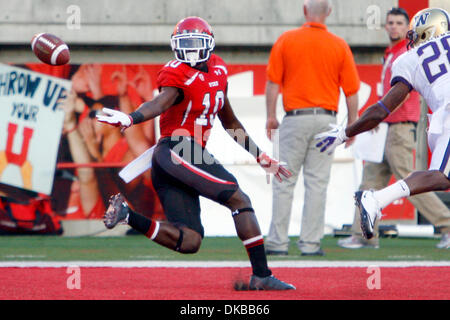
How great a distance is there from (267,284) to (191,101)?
1174mm

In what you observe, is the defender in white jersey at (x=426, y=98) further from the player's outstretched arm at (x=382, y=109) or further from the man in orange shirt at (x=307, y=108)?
the man in orange shirt at (x=307, y=108)

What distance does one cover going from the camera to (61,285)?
567cm

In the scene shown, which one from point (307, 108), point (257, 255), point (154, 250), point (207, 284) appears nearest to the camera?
point (257, 255)

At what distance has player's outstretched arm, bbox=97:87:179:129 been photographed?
16.7 ft

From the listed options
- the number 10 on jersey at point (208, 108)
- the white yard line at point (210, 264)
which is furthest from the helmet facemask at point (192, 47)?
the white yard line at point (210, 264)

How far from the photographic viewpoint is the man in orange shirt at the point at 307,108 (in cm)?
787

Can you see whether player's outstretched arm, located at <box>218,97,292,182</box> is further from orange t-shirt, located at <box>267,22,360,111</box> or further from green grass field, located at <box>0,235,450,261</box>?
orange t-shirt, located at <box>267,22,360,111</box>

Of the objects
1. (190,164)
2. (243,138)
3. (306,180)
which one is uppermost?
(243,138)

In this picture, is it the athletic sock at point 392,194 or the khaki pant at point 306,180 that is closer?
the athletic sock at point 392,194

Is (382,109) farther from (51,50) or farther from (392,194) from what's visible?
(51,50)

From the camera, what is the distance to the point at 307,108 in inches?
309

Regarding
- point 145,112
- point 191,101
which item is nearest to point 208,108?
point 191,101

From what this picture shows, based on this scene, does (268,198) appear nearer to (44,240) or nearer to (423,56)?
(44,240)
